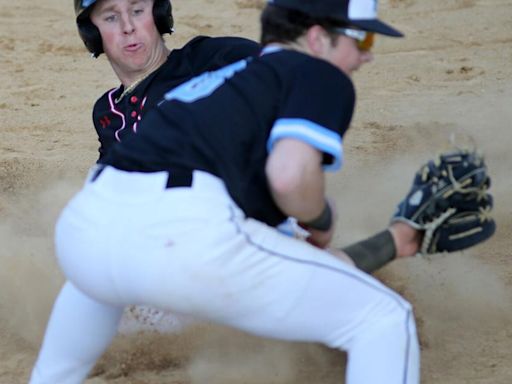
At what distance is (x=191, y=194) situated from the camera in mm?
2801

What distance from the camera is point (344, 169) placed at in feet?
19.1

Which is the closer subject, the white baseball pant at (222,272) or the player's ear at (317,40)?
the white baseball pant at (222,272)

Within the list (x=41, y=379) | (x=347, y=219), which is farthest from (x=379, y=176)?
(x=41, y=379)

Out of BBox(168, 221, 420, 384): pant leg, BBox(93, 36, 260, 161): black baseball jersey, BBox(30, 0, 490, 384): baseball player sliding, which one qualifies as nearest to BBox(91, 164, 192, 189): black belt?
BBox(30, 0, 490, 384): baseball player sliding

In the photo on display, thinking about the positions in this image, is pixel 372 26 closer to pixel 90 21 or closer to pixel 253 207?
pixel 253 207

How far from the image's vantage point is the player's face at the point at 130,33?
4168mm

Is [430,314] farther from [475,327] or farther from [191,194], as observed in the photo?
[191,194]

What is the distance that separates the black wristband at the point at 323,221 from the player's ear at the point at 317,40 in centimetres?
44

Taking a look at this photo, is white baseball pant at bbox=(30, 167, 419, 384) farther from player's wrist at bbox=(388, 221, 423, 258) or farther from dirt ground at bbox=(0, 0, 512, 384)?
dirt ground at bbox=(0, 0, 512, 384)

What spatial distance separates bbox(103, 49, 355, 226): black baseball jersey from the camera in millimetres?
2785

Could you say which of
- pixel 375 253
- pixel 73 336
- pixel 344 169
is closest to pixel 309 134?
pixel 375 253

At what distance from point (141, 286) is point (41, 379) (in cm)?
64

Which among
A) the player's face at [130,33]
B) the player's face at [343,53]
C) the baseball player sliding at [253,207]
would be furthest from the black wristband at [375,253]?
the player's face at [130,33]

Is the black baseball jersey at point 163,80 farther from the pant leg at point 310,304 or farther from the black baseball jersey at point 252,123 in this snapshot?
the pant leg at point 310,304
